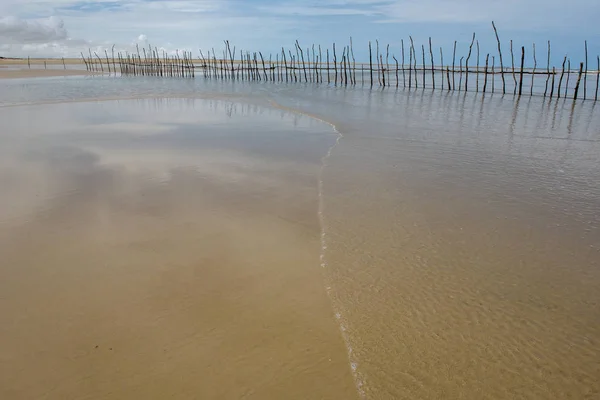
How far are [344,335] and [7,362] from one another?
2039 millimetres

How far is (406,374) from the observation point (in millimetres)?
2404

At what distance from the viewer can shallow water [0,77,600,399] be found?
98.3 inches

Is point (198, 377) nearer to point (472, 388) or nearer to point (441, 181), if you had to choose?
point (472, 388)

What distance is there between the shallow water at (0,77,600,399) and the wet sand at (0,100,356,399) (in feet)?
0.27

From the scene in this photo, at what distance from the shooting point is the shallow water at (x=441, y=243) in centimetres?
250

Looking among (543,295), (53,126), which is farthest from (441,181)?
(53,126)

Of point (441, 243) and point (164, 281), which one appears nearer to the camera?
point (164, 281)

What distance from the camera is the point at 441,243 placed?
13.3 ft

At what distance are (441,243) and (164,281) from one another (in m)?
2.56

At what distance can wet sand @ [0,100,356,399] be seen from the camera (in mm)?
2402

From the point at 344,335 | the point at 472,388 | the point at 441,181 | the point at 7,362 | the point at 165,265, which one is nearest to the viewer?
the point at 472,388

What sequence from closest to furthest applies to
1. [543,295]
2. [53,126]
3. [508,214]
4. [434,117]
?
[543,295] → [508,214] → [53,126] → [434,117]

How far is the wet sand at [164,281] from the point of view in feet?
7.88

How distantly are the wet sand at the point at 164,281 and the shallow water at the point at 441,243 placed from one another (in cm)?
8
